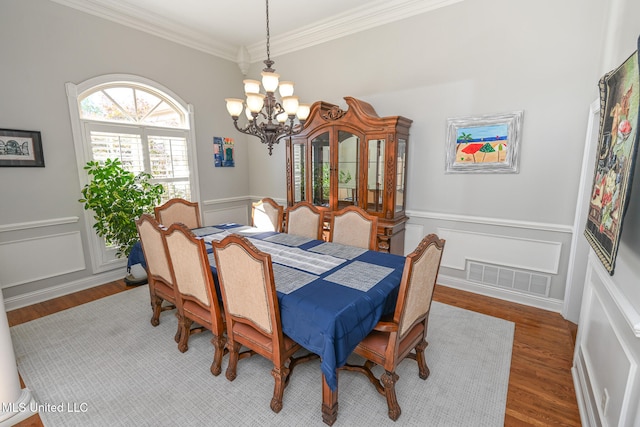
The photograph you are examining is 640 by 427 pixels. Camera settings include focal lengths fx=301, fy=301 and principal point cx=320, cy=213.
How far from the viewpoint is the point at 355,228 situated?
2.74 metres

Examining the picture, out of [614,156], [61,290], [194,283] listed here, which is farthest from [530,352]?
[61,290]

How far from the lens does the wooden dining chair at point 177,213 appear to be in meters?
3.12

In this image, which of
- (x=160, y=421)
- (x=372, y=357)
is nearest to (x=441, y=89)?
(x=372, y=357)

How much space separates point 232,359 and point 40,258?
2573 mm

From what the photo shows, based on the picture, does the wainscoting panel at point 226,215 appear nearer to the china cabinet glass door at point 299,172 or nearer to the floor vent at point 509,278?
the china cabinet glass door at point 299,172

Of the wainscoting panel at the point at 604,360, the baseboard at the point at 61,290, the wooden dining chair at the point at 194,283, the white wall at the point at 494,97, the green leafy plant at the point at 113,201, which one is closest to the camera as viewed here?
the wainscoting panel at the point at 604,360

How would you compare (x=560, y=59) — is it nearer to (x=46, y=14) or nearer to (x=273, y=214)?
(x=273, y=214)

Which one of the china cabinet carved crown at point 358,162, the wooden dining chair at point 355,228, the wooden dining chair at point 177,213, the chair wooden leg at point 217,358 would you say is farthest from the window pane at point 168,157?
the chair wooden leg at point 217,358

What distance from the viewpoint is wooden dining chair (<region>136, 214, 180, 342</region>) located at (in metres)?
2.20

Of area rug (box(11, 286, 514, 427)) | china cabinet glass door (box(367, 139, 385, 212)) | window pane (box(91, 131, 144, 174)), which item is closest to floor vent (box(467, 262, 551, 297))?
area rug (box(11, 286, 514, 427))

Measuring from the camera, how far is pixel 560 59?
256cm

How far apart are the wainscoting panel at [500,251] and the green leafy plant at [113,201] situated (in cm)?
A: 338

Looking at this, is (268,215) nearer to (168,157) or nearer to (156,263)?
(156,263)

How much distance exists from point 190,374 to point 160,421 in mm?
371
